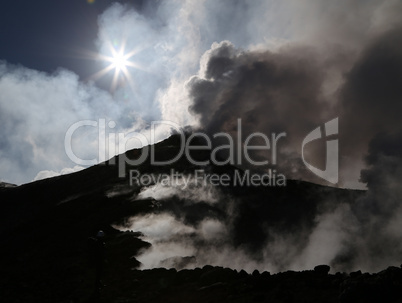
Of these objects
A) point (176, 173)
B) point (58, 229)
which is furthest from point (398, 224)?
point (58, 229)

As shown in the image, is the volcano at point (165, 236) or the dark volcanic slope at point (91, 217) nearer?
the volcano at point (165, 236)

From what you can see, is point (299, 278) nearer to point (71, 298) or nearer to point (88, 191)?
point (71, 298)

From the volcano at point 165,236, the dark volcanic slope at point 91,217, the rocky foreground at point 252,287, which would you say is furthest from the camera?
the dark volcanic slope at point 91,217

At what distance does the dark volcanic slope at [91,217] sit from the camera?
26.5 m

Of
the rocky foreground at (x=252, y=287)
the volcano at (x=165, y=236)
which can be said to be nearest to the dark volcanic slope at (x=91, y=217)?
the volcano at (x=165, y=236)

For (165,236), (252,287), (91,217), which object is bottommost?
(252,287)

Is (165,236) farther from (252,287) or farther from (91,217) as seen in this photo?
(252,287)

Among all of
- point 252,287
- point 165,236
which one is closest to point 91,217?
point 165,236

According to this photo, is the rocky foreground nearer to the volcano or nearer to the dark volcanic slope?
the volcano

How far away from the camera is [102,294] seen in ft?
71.4

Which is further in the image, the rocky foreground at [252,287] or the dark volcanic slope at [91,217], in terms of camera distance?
the dark volcanic slope at [91,217]

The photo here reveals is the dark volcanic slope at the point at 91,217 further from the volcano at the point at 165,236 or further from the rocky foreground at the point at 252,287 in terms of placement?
the rocky foreground at the point at 252,287

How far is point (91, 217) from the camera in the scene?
40.9 metres

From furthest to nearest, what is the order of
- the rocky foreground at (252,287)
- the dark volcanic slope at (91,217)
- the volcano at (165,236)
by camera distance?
the dark volcanic slope at (91,217) → the volcano at (165,236) → the rocky foreground at (252,287)
